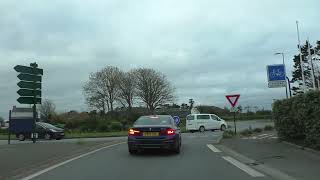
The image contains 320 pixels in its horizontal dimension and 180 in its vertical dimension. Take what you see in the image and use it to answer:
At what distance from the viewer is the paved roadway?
39.0 ft

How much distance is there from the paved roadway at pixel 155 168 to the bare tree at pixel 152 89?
65.5 metres

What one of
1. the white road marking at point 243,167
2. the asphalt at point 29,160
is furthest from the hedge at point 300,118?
the asphalt at point 29,160

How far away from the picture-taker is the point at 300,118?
667 inches

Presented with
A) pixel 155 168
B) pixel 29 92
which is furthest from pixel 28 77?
pixel 155 168

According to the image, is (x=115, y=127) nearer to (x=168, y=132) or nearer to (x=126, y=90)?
(x=126, y=90)

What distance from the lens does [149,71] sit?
8525cm

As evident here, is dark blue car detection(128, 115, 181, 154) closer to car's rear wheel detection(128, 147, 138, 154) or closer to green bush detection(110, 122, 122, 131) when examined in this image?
car's rear wheel detection(128, 147, 138, 154)

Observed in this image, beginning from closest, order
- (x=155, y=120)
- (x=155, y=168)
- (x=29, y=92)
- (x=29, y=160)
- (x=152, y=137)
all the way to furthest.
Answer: (x=155, y=168) → (x=29, y=160) → (x=152, y=137) → (x=155, y=120) → (x=29, y=92)

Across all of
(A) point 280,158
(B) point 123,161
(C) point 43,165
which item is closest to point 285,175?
(A) point 280,158

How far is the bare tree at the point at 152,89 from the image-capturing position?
83312mm

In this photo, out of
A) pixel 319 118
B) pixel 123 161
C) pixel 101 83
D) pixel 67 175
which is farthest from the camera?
pixel 101 83

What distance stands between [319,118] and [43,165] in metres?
8.28

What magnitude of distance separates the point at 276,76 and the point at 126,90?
5999 cm

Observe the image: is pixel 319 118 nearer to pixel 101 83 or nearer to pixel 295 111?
pixel 295 111
